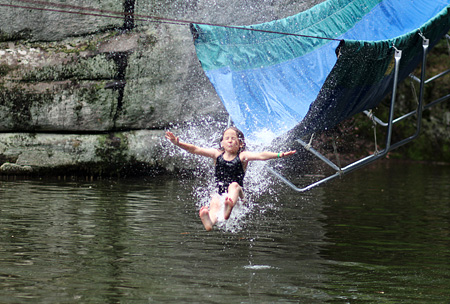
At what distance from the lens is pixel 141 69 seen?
1323 cm

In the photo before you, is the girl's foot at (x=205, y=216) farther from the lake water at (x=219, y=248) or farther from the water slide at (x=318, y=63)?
the water slide at (x=318, y=63)

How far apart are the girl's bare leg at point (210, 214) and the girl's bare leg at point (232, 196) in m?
0.13

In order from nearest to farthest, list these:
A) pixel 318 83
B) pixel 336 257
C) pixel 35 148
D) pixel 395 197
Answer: pixel 336 257 < pixel 318 83 < pixel 395 197 < pixel 35 148

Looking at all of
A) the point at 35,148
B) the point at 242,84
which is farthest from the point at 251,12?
the point at 242,84

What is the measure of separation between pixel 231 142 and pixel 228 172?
0.88 feet

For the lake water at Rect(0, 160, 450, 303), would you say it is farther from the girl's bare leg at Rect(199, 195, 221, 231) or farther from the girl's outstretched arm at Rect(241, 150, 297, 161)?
the girl's outstretched arm at Rect(241, 150, 297, 161)

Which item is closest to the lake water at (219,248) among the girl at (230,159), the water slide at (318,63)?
the girl at (230,159)

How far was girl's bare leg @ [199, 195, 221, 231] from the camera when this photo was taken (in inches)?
210

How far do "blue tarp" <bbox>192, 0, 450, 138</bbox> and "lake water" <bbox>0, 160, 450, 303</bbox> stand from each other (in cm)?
125

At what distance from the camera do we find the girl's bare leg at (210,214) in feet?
17.5

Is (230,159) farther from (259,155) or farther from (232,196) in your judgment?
(232,196)

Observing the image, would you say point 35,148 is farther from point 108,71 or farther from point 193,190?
point 193,190

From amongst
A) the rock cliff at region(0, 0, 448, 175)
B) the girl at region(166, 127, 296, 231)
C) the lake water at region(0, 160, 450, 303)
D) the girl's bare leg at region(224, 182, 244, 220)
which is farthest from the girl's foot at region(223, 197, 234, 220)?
the rock cliff at region(0, 0, 448, 175)

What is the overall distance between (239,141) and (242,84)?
148cm
